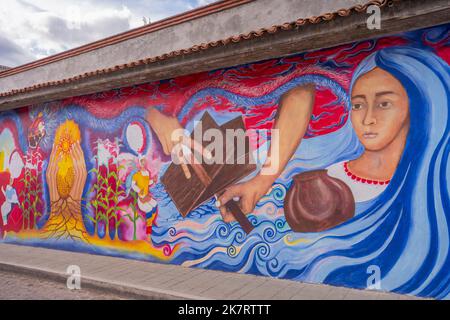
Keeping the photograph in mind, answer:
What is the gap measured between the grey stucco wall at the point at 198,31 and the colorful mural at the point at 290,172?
197 centimetres

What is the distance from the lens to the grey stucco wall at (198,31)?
6.85 metres

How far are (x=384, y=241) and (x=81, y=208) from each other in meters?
5.84

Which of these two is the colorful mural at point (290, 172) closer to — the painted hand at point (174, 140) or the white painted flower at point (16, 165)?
the painted hand at point (174, 140)

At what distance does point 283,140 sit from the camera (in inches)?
216

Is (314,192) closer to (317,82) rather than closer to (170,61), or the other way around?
(317,82)

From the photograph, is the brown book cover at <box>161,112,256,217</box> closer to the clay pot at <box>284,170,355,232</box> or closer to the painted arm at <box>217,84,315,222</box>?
the painted arm at <box>217,84,315,222</box>

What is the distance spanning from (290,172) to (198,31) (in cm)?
440

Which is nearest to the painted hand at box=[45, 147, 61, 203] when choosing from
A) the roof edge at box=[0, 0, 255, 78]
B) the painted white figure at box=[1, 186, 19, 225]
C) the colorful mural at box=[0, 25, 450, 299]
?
the colorful mural at box=[0, 25, 450, 299]

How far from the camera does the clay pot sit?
5.00m

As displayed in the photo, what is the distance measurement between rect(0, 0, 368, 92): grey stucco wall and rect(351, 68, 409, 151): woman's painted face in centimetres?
239

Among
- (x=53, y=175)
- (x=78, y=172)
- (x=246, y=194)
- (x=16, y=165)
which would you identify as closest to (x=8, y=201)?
(x=16, y=165)

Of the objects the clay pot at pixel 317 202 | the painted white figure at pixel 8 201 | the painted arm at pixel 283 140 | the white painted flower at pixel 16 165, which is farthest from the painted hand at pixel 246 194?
the painted white figure at pixel 8 201

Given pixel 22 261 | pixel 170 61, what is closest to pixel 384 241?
pixel 170 61

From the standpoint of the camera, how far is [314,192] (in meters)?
5.22
